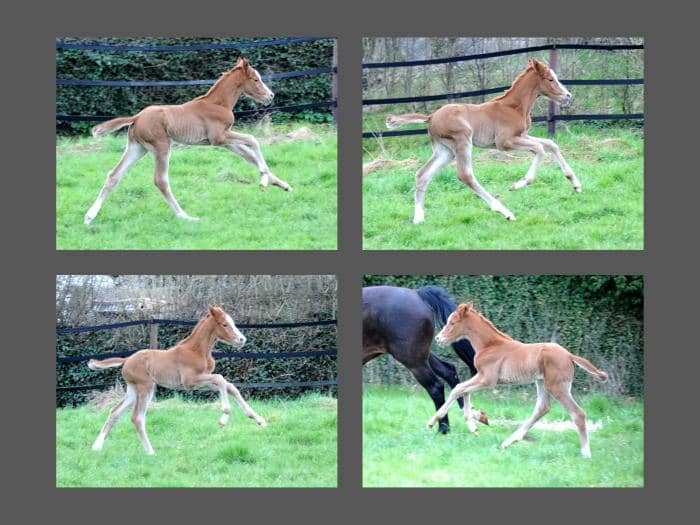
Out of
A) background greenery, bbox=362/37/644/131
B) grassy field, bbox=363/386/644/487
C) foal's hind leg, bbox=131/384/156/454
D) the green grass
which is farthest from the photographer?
background greenery, bbox=362/37/644/131

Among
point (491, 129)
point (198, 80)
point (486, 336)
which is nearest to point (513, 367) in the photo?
point (486, 336)

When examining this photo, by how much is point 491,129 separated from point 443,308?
5.46 feet

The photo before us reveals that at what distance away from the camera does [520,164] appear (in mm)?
10953

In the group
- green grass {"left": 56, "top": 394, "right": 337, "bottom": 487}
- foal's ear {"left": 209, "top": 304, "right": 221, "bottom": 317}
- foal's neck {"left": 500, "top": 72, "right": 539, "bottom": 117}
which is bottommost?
→ green grass {"left": 56, "top": 394, "right": 337, "bottom": 487}

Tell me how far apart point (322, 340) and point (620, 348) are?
8.97 ft

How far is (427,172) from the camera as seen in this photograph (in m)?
10.4

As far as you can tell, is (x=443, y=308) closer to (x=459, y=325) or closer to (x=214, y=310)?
(x=459, y=325)

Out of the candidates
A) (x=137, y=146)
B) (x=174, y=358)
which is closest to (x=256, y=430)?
(x=174, y=358)

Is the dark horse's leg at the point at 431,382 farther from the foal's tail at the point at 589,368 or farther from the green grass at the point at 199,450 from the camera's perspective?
the foal's tail at the point at 589,368

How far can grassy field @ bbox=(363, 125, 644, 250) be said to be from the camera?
400 inches

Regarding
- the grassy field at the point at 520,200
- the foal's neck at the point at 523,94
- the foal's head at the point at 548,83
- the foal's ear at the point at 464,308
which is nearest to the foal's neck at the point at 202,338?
the grassy field at the point at 520,200

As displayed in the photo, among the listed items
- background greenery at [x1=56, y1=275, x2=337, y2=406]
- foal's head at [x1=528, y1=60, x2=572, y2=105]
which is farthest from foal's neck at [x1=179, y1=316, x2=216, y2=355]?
foal's head at [x1=528, y1=60, x2=572, y2=105]

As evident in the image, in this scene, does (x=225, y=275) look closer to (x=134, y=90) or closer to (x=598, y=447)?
(x=134, y=90)

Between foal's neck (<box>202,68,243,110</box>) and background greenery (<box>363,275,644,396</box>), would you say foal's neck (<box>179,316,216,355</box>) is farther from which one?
foal's neck (<box>202,68,243,110</box>)
